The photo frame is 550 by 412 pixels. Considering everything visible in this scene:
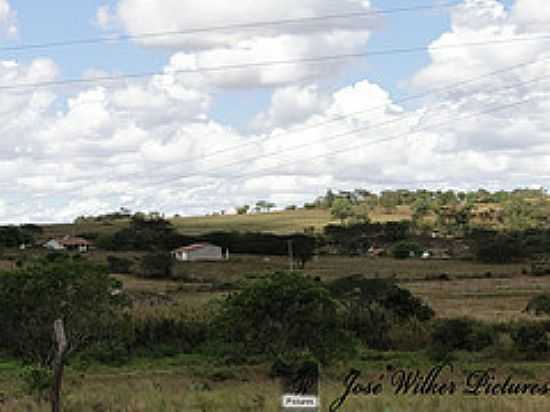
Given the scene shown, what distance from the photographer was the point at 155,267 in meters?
84.6

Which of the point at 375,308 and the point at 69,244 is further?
the point at 69,244

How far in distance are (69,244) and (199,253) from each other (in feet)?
59.5

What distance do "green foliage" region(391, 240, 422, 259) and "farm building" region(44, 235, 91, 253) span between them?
42101 mm

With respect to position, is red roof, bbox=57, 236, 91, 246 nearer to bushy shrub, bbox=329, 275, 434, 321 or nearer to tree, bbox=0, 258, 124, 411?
bushy shrub, bbox=329, 275, 434, 321

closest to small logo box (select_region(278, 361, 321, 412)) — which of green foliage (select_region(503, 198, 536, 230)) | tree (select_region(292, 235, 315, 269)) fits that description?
tree (select_region(292, 235, 315, 269))

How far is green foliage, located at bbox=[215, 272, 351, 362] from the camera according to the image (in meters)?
24.7

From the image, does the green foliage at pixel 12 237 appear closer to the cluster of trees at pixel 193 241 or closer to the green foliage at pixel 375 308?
the cluster of trees at pixel 193 241

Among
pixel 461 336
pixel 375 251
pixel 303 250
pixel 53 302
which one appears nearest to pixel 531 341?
pixel 461 336

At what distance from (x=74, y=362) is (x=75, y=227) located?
135488 mm

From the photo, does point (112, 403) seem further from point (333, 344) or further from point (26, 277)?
point (26, 277)

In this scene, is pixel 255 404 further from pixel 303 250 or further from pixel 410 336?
pixel 303 250

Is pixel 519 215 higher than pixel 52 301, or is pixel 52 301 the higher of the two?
pixel 52 301

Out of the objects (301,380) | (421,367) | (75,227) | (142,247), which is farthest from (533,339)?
(75,227)

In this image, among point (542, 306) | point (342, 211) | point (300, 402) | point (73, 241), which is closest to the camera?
point (300, 402)
